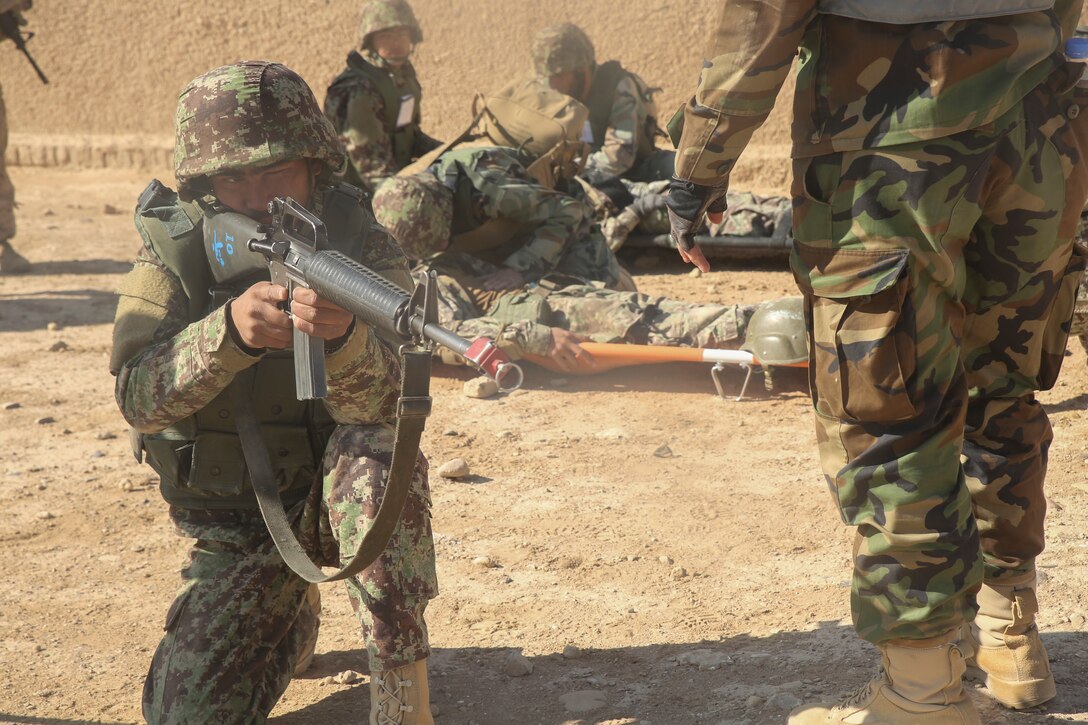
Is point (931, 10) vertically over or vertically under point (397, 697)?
over

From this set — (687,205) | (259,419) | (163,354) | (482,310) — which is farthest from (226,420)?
(482,310)

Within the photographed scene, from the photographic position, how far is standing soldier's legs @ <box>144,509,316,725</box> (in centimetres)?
238

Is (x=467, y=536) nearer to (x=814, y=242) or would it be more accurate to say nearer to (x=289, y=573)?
(x=289, y=573)

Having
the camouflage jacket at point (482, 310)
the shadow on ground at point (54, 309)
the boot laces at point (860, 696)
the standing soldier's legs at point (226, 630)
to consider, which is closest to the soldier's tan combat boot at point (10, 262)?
the shadow on ground at point (54, 309)

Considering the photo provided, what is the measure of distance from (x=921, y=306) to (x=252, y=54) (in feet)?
28.9

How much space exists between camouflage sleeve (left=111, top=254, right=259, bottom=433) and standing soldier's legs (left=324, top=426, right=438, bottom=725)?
32 centimetres

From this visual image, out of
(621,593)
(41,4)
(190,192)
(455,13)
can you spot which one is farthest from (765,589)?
(41,4)

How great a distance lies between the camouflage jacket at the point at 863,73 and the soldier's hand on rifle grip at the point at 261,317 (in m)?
0.79

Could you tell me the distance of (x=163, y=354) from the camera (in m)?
2.32

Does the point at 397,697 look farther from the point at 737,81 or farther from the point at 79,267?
the point at 79,267

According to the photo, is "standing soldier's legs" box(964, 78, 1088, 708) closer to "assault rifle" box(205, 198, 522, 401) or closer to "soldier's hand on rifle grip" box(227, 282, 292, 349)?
"assault rifle" box(205, 198, 522, 401)

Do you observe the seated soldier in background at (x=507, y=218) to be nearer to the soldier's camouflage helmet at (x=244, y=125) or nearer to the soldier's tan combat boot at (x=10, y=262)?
the soldier's camouflage helmet at (x=244, y=125)

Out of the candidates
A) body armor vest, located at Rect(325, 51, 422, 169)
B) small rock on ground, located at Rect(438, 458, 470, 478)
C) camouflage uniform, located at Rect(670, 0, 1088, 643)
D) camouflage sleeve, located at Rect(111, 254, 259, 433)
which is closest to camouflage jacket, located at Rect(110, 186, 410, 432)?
camouflage sleeve, located at Rect(111, 254, 259, 433)

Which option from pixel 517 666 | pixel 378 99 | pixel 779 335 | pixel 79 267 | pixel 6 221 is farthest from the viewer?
pixel 79 267
